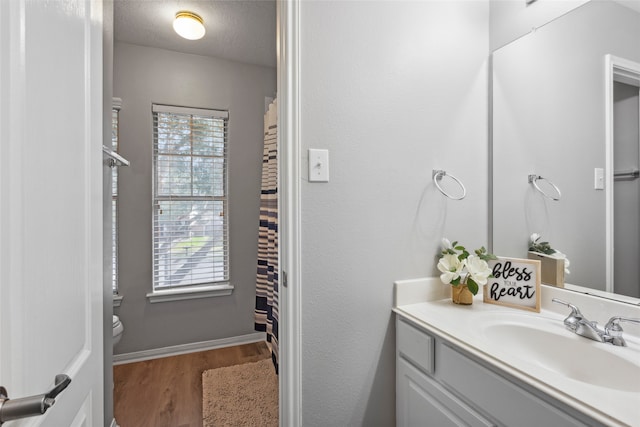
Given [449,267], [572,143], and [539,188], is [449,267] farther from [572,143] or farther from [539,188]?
[572,143]

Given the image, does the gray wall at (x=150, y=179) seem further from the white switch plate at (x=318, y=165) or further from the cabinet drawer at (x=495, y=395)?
the cabinet drawer at (x=495, y=395)

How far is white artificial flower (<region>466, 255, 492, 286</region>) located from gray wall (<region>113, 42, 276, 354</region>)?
2.00 metres

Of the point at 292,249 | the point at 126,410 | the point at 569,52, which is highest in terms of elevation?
the point at 569,52

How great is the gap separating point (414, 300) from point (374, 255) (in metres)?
0.27

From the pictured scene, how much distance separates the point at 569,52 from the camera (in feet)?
3.80

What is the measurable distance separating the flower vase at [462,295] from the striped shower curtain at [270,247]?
3.22 ft

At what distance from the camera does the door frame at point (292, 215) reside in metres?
1.10

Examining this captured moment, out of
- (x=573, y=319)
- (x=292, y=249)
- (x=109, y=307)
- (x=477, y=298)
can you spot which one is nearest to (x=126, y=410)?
(x=109, y=307)

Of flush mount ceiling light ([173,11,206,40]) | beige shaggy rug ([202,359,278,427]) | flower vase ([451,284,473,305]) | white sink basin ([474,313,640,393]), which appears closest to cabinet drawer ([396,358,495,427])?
white sink basin ([474,313,640,393])

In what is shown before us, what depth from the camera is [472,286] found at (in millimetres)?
1202

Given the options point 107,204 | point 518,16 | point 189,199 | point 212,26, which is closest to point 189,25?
point 212,26

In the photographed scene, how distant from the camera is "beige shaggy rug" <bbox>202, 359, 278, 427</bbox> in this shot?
1768mm

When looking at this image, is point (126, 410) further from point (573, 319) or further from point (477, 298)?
point (573, 319)

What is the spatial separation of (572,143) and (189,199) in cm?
257
